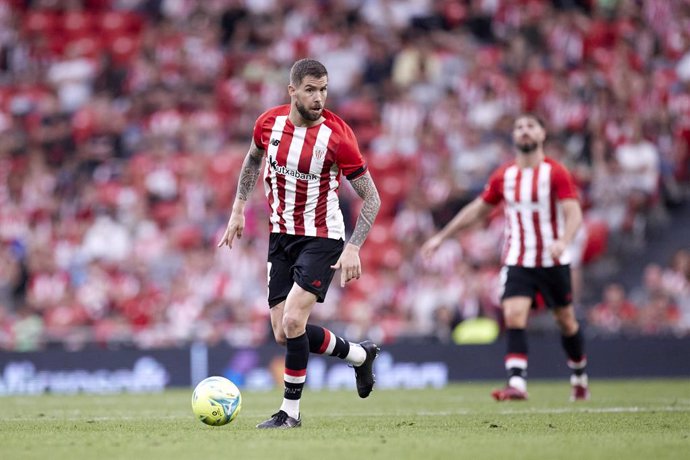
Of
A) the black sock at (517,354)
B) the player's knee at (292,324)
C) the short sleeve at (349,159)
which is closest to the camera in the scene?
the player's knee at (292,324)

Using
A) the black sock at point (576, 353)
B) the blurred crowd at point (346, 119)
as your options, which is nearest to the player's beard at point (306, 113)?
the black sock at point (576, 353)

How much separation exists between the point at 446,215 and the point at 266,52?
6179 mm

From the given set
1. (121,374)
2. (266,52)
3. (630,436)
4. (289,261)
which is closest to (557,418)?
(630,436)

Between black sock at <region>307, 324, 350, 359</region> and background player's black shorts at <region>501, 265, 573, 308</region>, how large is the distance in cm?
294

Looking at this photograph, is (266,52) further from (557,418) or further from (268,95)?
(557,418)

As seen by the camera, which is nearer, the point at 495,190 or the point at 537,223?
the point at 537,223

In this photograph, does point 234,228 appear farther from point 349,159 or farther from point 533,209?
point 533,209

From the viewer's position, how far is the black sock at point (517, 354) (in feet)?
36.1

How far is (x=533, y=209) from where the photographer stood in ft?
36.6

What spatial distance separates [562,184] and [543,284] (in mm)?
980

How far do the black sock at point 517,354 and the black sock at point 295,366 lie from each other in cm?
341

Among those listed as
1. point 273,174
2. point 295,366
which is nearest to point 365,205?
point 273,174

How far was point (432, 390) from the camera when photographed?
1405 centimetres

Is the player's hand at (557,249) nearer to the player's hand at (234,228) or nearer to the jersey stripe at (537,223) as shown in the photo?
the jersey stripe at (537,223)
